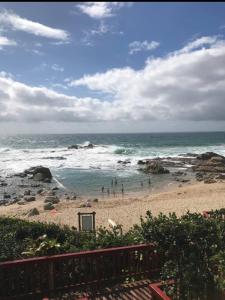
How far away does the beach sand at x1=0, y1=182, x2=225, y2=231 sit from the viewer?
Answer: 21.3 meters

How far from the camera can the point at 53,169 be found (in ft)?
177

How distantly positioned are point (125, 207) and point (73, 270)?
18325 millimetres

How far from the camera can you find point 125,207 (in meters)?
25.3

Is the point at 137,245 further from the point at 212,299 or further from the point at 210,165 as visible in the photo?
the point at 210,165

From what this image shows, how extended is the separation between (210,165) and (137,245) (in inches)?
1763

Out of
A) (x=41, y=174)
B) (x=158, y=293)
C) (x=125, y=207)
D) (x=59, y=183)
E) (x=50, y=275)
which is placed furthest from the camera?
(x=41, y=174)

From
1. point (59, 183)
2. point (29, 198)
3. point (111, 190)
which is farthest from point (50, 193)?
point (59, 183)

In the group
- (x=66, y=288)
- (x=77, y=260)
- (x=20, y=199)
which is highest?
(x=77, y=260)

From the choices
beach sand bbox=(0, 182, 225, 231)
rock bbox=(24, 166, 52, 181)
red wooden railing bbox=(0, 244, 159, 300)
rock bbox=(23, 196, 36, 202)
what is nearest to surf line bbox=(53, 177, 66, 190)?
rock bbox=(24, 166, 52, 181)

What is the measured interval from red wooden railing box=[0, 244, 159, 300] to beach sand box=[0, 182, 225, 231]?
415 inches

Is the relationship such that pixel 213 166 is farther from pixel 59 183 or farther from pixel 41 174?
pixel 41 174

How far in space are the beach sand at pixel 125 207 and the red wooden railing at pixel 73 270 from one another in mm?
10550

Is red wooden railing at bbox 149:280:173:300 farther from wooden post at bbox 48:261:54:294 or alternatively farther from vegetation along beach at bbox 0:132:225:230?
vegetation along beach at bbox 0:132:225:230

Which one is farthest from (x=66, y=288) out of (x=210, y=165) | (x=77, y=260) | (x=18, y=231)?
(x=210, y=165)
